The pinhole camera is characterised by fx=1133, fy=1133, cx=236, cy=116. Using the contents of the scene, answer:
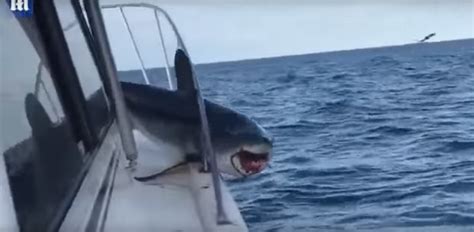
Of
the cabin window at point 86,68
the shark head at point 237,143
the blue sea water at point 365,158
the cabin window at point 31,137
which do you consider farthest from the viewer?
the blue sea water at point 365,158

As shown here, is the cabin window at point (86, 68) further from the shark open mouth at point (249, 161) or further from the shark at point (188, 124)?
the shark open mouth at point (249, 161)

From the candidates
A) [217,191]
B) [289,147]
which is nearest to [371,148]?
[289,147]

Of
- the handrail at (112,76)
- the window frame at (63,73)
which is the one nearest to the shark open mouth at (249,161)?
the handrail at (112,76)

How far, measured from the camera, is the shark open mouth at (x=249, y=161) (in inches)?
137

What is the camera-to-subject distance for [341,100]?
1271cm

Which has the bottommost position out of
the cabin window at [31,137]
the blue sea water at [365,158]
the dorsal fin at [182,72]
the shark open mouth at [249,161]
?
the blue sea water at [365,158]

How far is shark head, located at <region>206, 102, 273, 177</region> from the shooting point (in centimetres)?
347

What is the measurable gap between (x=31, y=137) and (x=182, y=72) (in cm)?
199

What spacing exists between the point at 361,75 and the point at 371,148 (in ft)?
41.5

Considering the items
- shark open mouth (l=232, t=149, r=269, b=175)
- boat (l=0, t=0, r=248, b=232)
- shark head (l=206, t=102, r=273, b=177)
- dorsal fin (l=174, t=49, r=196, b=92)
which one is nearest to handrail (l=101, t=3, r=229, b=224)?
boat (l=0, t=0, r=248, b=232)

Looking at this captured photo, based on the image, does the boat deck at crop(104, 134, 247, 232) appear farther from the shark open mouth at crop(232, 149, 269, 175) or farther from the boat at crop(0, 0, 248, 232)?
the shark open mouth at crop(232, 149, 269, 175)

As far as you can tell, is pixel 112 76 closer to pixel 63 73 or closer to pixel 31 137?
pixel 63 73

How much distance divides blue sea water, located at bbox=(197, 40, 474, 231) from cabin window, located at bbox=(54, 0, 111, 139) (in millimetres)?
891

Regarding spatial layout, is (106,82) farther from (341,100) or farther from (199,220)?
(341,100)
